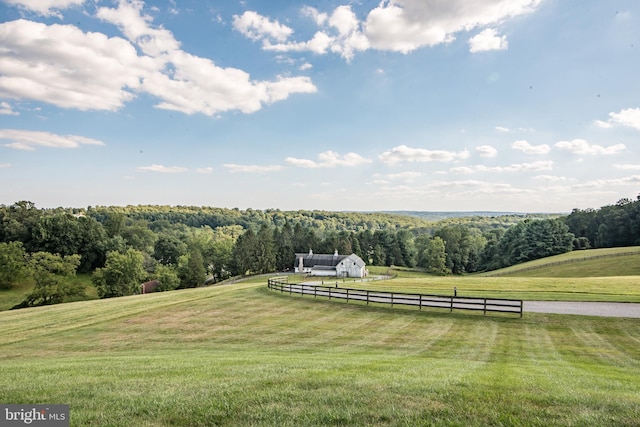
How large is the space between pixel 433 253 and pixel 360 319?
242 ft

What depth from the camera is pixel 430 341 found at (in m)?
15.8

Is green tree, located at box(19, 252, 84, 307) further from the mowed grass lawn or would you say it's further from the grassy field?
the mowed grass lawn

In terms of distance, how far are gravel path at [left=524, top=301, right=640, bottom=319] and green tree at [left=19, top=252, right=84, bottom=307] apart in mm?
59203

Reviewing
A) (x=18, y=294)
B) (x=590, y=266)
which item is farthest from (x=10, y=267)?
(x=590, y=266)

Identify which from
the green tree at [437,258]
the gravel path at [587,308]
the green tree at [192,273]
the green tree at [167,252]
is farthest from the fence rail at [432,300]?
the green tree at [167,252]

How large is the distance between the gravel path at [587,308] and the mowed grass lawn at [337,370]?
1596 millimetres

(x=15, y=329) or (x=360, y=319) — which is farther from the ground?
(x=360, y=319)

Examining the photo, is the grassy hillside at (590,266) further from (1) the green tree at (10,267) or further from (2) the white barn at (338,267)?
(1) the green tree at (10,267)

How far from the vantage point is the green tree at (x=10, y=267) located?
59.5 m

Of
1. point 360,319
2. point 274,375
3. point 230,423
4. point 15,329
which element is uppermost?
point 230,423

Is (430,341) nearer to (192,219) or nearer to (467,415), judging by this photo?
(467,415)

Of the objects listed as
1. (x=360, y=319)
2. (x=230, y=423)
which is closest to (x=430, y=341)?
(x=360, y=319)

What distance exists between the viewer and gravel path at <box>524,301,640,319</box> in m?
20.4

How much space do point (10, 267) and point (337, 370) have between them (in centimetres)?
7259
